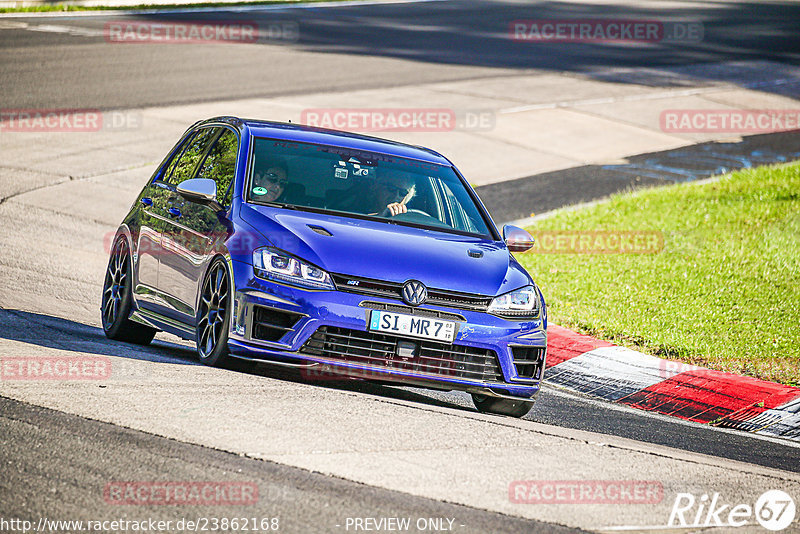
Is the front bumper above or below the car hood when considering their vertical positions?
below

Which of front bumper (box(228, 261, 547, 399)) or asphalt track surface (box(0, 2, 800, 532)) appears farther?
front bumper (box(228, 261, 547, 399))

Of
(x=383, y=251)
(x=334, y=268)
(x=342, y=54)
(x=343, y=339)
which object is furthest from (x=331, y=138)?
(x=342, y=54)

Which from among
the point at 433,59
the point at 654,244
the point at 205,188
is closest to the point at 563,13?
the point at 433,59

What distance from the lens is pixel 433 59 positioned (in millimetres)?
29125

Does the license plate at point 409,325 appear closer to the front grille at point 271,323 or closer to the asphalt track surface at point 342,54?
the front grille at point 271,323

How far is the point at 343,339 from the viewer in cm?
702

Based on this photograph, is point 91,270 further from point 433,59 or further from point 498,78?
point 433,59

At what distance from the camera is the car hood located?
7105 millimetres

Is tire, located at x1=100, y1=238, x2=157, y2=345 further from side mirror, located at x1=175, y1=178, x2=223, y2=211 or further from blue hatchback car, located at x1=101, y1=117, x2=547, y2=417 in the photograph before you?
side mirror, located at x1=175, y1=178, x2=223, y2=211

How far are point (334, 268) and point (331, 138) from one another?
1880 mm

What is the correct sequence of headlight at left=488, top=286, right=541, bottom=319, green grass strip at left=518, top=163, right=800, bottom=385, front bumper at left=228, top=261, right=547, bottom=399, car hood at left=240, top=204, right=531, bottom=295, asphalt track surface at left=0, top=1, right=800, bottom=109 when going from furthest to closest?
1. asphalt track surface at left=0, top=1, right=800, bottom=109
2. green grass strip at left=518, top=163, right=800, bottom=385
3. headlight at left=488, top=286, right=541, bottom=319
4. car hood at left=240, top=204, right=531, bottom=295
5. front bumper at left=228, top=261, right=547, bottom=399

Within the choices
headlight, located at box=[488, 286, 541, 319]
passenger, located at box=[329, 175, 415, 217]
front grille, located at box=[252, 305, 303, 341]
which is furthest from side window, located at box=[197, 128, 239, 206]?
headlight, located at box=[488, 286, 541, 319]

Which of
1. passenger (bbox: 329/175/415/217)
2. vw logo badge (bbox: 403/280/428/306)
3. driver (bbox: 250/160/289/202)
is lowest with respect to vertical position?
vw logo badge (bbox: 403/280/428/306)

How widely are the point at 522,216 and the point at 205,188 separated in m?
8.97
